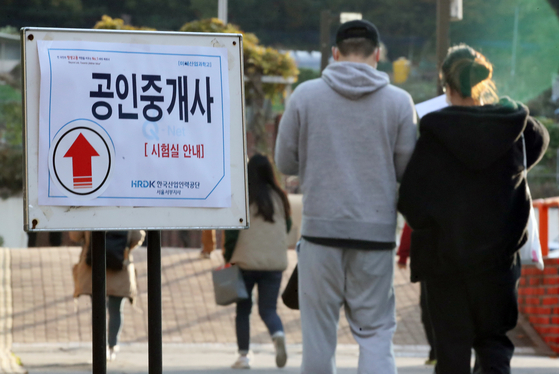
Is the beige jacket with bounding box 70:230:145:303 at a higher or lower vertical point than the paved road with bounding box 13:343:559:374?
higher

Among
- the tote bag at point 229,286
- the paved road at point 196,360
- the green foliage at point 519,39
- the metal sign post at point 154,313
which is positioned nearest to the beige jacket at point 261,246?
the tote bag at point 229,286

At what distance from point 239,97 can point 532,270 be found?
556 centimetres

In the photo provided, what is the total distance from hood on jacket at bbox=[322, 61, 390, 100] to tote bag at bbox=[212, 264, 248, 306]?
2508 mm

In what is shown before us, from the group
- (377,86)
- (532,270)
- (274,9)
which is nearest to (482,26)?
(274,9)

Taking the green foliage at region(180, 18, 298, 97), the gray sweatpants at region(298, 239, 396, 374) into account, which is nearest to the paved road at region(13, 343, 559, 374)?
the gray sweatpants at region(298, 239, 396, 374)

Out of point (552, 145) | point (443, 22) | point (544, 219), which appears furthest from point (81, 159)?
point (552, 145)

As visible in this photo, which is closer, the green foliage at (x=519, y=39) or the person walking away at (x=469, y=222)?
the person walking away at (x=469, y=222)

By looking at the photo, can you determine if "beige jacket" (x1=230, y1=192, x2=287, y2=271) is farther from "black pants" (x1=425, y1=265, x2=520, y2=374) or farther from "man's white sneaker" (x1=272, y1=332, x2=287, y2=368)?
"black pants" (x1=425, y1=265, x2=520, y2=374)

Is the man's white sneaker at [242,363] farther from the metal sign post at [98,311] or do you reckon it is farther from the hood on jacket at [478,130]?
the metal sign post at [98,311]

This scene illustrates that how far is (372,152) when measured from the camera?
11.1ft

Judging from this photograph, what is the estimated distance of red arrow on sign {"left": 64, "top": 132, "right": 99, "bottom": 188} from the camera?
251 cm

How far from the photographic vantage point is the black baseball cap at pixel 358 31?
138 inches

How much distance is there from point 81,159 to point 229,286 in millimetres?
3218

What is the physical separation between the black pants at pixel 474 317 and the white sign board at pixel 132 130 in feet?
3.69
